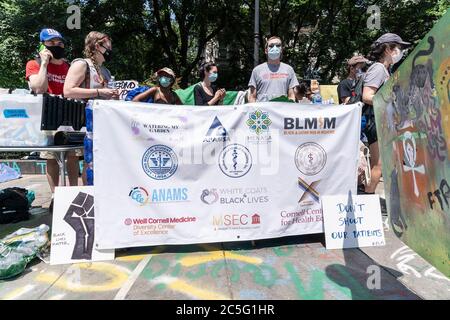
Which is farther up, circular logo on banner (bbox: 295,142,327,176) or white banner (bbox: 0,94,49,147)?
white banner (bbox: 0,94,49,147)

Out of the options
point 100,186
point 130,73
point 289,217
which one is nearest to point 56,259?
point 100,186

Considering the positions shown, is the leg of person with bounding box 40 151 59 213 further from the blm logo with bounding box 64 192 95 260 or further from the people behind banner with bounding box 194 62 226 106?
the people behind banner with bounding box 194 62 226 106

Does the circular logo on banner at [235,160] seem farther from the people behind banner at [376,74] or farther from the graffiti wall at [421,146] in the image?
the people behind banner at [376,74]

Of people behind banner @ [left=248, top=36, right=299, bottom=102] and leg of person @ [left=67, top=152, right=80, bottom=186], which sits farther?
people behind banner @ [left=248, top=36, right=299, bottom=102]

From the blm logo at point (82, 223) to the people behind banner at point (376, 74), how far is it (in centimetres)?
298

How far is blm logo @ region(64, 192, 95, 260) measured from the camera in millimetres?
3359

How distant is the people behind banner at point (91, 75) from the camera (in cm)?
386

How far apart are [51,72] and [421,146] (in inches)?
155

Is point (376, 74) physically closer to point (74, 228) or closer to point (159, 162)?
point (159, 162)

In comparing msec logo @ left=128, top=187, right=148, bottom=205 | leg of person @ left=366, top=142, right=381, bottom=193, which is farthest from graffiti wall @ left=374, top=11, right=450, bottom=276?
leg of person @ left=366, top=142, right=381, bottom=193

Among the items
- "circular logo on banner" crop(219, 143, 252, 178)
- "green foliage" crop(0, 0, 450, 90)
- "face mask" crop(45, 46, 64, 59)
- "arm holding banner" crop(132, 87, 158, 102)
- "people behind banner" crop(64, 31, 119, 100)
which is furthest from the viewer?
"green foliage" crop(0, 0, 450, 90)

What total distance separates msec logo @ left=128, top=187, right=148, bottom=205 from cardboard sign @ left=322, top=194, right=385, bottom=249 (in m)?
1.68

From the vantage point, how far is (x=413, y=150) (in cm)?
201

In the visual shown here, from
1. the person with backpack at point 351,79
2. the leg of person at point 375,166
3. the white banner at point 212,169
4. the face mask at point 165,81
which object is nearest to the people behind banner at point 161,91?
the face mask at point 165,81
